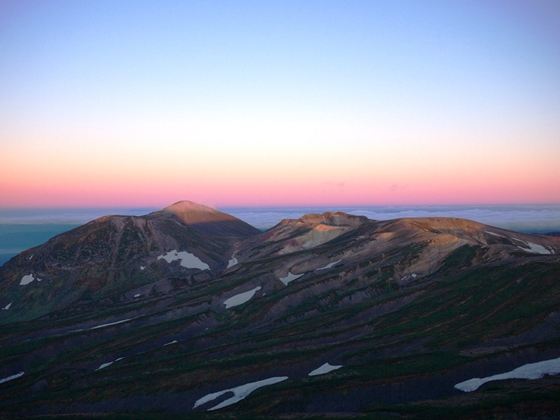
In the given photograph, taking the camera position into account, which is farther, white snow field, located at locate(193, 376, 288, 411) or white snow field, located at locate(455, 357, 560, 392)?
white snow field, located at locate(193, 376, 288, 411)

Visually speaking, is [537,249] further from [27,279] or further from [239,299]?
[27,279]

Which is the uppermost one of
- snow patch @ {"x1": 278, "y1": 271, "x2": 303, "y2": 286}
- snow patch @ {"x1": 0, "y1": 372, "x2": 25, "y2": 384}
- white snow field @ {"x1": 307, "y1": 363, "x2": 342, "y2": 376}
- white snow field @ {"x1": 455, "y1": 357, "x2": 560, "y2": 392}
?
white snow field @ {"x1": 455, "y1": 357, "x2": 560, "y2": 392}

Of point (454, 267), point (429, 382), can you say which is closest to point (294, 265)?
point (454, 267)

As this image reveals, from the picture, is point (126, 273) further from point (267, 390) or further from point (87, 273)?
point (267, 390)

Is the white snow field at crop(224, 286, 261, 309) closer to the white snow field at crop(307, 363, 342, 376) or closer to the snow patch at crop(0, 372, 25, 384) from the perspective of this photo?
the snow patch at crop(0, 372, 25, 384)

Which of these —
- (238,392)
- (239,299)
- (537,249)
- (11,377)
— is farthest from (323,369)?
(537,249)

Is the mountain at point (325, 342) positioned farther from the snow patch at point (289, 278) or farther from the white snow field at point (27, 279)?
the white snow field at point (27, 279)

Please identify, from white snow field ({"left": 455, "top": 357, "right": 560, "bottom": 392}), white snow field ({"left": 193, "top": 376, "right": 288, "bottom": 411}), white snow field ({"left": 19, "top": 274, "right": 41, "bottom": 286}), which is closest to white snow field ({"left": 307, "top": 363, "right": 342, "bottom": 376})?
white snow field ({"left": 193, "top": 376, "right": 288, "bottom": 411})

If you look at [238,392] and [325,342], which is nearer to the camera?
[238,392]

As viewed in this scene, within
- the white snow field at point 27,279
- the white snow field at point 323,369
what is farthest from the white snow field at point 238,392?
the white snow field at point 27,279
